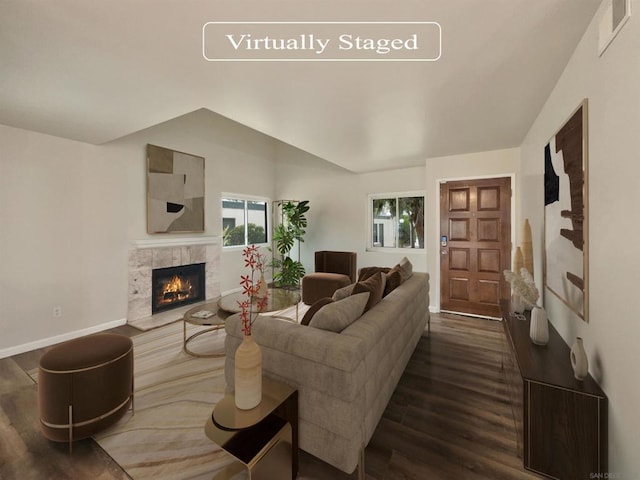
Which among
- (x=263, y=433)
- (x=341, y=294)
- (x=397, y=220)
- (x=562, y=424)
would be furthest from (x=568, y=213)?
(x=397, y=220)

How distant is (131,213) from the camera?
3.68 m

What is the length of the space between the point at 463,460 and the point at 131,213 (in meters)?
4.35

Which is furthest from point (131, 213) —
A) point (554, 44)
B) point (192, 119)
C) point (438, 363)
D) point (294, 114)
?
point (554, 44)

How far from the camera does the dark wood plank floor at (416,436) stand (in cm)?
142

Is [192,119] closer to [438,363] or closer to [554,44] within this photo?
[554,44]

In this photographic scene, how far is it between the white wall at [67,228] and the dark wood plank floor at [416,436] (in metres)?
0.58

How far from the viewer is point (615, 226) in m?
1.14

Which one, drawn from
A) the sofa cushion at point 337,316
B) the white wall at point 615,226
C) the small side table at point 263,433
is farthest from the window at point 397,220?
the small side table at point 263,433

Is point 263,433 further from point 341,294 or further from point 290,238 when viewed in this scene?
point 290,238

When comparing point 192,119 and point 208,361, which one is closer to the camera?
point 208,361

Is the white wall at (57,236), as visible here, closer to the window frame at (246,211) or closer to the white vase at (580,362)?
the window frame at (246,211)

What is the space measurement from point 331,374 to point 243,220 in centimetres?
472

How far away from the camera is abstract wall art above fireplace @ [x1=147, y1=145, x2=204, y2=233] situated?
3.86 meters

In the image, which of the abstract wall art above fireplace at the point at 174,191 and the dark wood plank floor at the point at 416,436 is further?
the abstract wall art above fireplace at the point at 174,191
